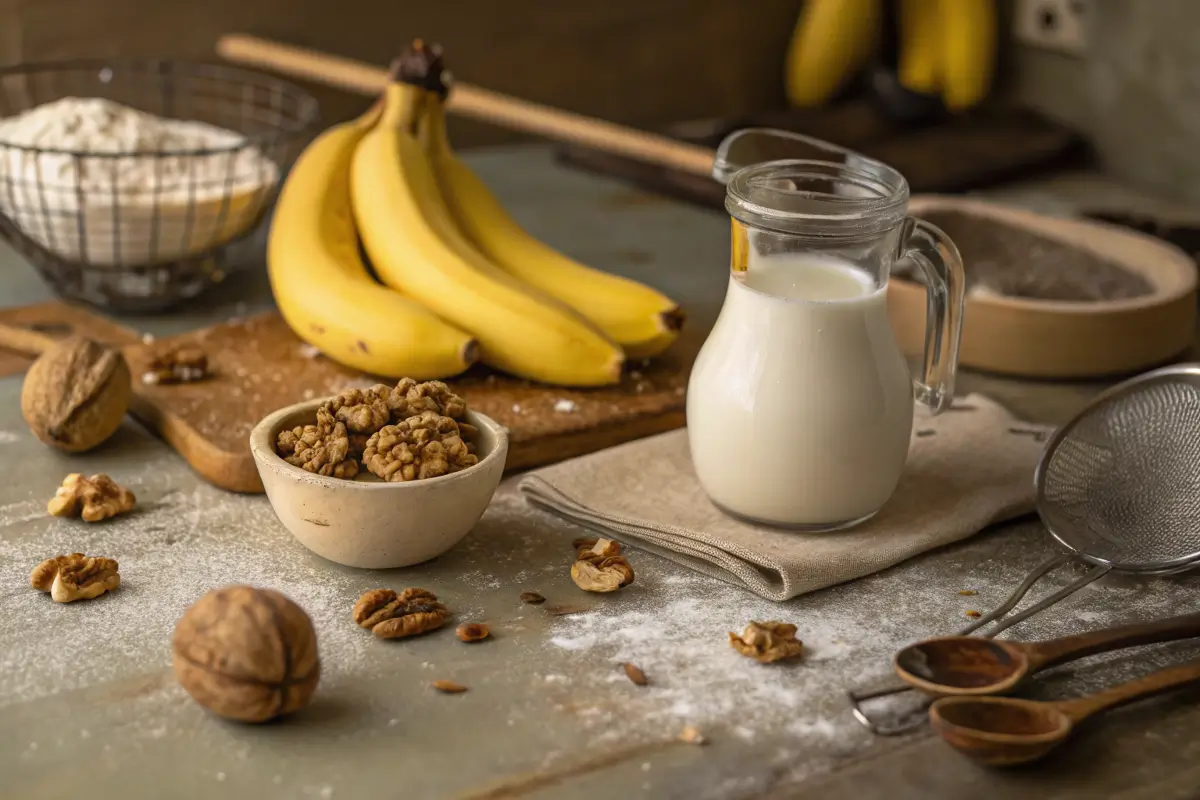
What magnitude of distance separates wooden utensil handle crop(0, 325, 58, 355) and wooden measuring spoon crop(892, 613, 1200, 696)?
83cm

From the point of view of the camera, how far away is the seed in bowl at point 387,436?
0.86 metres

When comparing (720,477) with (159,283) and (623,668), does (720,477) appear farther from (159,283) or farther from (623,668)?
(159,283)

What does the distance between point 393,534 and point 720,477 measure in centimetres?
23

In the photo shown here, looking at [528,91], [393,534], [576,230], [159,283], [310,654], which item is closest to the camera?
[310,654]

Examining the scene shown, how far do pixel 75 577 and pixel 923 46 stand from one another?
5.43ft

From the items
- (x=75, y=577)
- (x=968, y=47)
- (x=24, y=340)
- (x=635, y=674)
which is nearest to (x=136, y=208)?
(x=24, y=340)

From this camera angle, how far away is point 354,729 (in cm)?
72

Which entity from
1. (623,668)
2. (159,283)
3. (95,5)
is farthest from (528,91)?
(623,668)

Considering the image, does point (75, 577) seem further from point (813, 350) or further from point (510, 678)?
point (813, 350)

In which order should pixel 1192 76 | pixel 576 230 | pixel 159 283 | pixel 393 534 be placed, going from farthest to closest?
pixel 1192 76, pixel 576 230, pixel 159 283, pixel 393 534

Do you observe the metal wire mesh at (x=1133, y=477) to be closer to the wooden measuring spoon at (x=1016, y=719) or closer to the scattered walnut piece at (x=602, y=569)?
the wooden measuring spoon at (x=1016, y=719)

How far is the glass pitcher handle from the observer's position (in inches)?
36.4

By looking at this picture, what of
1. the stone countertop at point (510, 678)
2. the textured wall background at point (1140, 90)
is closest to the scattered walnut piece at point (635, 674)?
the stone countertop at point (510, 678)

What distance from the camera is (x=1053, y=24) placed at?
202 cm
